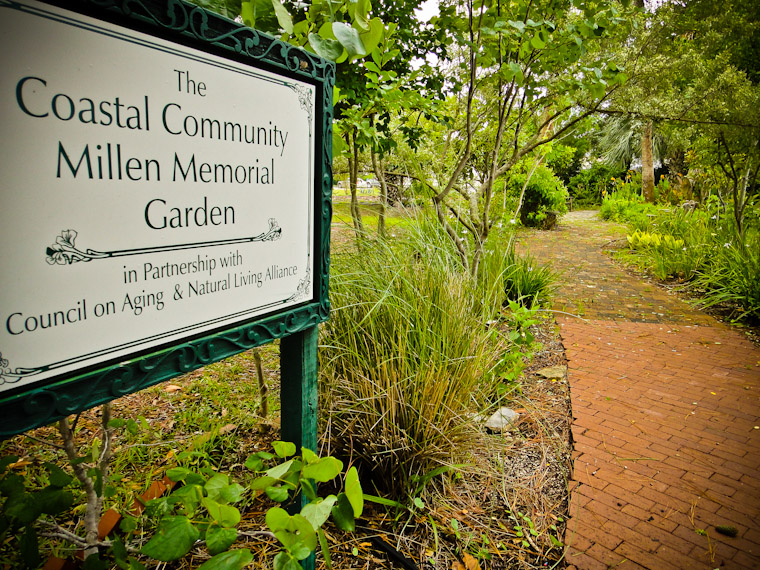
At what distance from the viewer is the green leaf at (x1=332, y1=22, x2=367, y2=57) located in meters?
1.22

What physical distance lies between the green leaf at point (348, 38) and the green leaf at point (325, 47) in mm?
82

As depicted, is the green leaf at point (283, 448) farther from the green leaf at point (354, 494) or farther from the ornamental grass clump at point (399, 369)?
the ornamental grass clump at point (399, 369)

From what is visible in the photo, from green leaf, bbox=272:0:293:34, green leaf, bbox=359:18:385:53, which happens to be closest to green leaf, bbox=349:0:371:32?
green leaf, bbox=359:18:385:53

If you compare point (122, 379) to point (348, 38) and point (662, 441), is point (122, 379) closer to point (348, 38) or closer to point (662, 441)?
point (348, 38)

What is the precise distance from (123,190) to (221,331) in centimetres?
42

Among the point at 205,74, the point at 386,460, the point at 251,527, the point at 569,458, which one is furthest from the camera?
the point at 569,458

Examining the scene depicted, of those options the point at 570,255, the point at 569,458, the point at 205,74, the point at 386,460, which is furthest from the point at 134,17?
the point at 570,255

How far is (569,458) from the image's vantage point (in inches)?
103

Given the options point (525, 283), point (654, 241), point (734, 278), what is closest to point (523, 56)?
point (525, 283)

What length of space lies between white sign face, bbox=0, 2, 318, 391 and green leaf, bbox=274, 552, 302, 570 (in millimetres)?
543

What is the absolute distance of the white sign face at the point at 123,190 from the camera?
835 millimetres

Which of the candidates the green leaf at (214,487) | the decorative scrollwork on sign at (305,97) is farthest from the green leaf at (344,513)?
the decorative scrollwork on sign at (305,97)

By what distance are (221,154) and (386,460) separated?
1.54m

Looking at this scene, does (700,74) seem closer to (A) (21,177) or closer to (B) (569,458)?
(B) (569,458)
